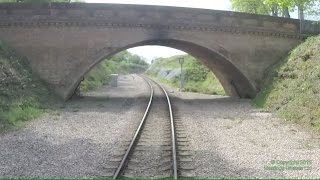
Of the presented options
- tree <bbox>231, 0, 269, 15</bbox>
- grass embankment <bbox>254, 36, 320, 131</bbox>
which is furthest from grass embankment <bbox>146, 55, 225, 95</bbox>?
grass embankment <bbox>254, 36, 320, 131</bbox>

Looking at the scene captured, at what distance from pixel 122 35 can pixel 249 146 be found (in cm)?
1222

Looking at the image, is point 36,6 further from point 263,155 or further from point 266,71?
point 263,155

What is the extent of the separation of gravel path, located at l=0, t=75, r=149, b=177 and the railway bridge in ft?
15.3

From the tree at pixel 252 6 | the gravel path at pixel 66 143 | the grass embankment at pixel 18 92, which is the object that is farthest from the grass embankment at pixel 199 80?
the gravel path at pixel 66 143

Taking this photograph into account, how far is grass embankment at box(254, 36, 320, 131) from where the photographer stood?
48.4ft

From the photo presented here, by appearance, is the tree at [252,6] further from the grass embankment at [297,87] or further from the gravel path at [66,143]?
the gravel path at [66,143]

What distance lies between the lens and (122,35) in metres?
21.5

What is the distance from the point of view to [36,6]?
20547mm

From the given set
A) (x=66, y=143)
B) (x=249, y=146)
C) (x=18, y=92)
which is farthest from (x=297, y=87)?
(x=18, y=92)

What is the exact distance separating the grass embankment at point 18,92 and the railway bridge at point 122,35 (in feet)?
2.76

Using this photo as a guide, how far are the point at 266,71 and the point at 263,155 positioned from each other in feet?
47.4

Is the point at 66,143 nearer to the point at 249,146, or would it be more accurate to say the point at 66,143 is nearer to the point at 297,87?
the point at 249,146

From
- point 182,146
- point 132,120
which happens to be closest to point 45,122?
point 132,120

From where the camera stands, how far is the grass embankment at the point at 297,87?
48.4 feet
